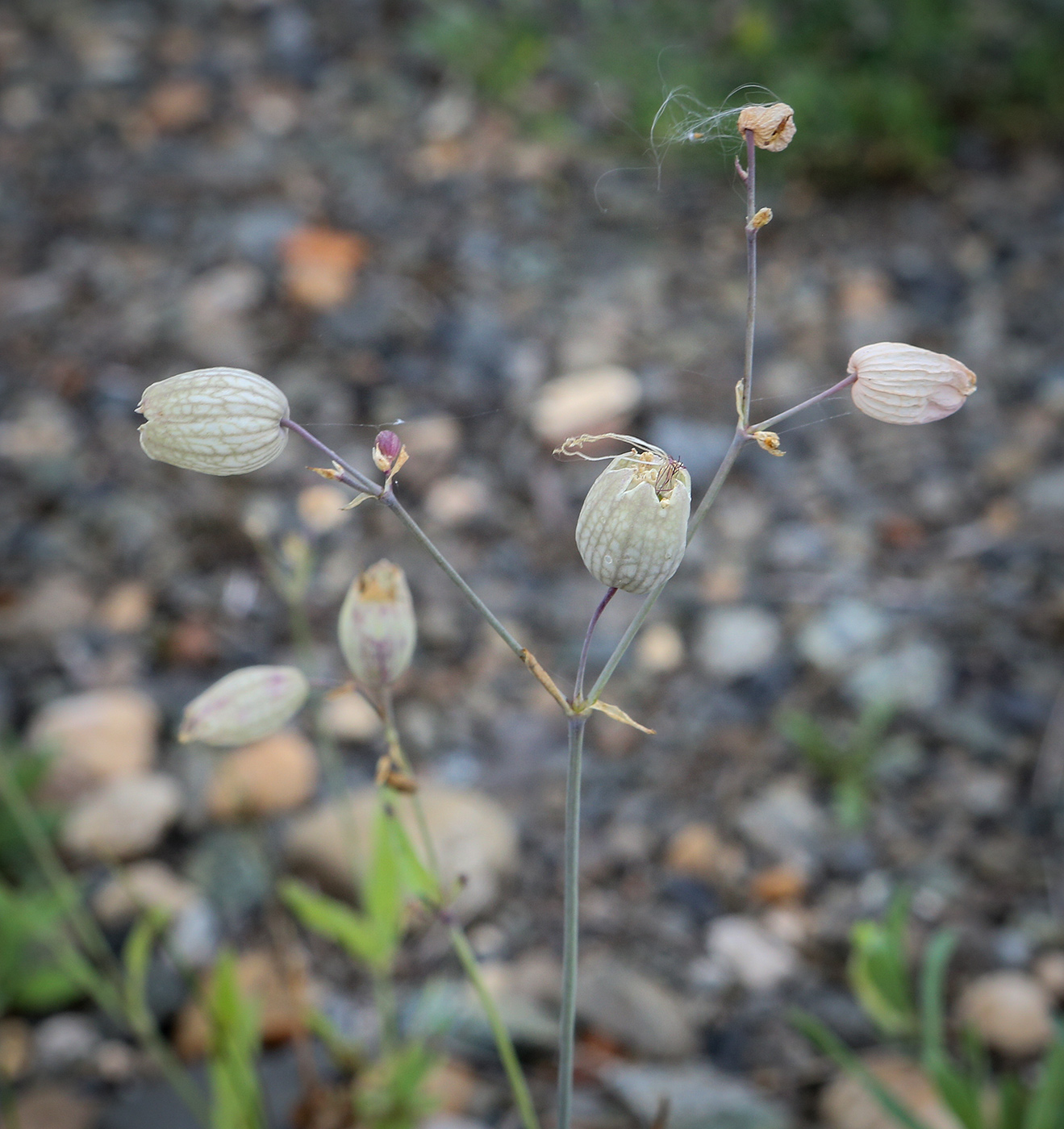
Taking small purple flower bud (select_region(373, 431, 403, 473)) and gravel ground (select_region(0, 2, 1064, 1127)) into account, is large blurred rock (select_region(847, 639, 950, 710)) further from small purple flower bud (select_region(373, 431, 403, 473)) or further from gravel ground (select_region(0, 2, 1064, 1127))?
small purple flower bud (select_region(373, 431, 403, 473))

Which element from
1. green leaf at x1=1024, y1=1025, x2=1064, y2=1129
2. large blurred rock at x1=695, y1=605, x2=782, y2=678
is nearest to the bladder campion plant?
green leaf at x1=1024, y1=1025, x2=1064, y2=1129

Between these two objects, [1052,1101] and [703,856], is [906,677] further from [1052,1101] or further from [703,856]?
[1052,1101]

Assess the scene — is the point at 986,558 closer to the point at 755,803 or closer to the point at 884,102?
the point at 755,803

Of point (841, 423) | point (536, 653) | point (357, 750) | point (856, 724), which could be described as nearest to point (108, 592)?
point (357, 750)

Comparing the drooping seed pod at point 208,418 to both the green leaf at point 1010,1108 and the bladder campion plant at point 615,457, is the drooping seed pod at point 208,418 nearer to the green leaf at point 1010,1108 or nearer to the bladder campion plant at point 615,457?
the bladder campion plant at point 615,457

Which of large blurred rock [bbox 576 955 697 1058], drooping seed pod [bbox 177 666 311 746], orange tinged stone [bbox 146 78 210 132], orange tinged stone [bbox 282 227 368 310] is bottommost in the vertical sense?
large blurred rock [bbox 576 955 697 1058]

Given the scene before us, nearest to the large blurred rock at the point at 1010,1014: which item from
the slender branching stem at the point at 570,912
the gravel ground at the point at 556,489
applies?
the gravel ground at the point at 556,489
